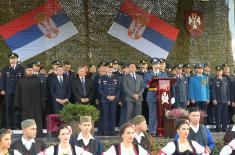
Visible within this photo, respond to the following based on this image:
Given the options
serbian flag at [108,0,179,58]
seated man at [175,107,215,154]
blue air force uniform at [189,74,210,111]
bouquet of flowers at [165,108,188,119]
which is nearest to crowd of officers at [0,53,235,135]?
blue air force uniform at [189,74,210,111]

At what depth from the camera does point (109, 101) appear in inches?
548

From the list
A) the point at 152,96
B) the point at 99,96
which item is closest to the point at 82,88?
the point at 99,96

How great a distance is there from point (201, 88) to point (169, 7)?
4394mm

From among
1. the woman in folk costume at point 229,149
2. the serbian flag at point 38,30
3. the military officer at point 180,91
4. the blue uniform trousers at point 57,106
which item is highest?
the serbian flag at point 38,30

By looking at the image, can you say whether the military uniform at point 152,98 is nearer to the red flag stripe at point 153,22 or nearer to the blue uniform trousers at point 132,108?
the blue uniform trousers at point 132,108

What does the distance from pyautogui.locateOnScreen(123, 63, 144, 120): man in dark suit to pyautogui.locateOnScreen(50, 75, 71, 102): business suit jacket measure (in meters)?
1.27

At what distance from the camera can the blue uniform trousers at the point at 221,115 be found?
1495 cm

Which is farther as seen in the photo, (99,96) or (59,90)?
(99,96)

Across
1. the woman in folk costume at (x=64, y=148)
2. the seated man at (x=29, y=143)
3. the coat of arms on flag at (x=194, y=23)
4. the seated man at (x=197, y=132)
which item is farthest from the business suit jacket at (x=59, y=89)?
the coat of arms on flag at (x=194, y=23)

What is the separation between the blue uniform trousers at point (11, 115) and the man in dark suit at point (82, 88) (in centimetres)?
139

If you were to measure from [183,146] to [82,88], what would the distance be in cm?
514

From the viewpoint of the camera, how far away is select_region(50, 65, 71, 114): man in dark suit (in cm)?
1386

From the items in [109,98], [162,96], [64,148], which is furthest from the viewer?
[109,98]

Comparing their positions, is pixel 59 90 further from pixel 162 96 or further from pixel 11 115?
pixel 162 96
